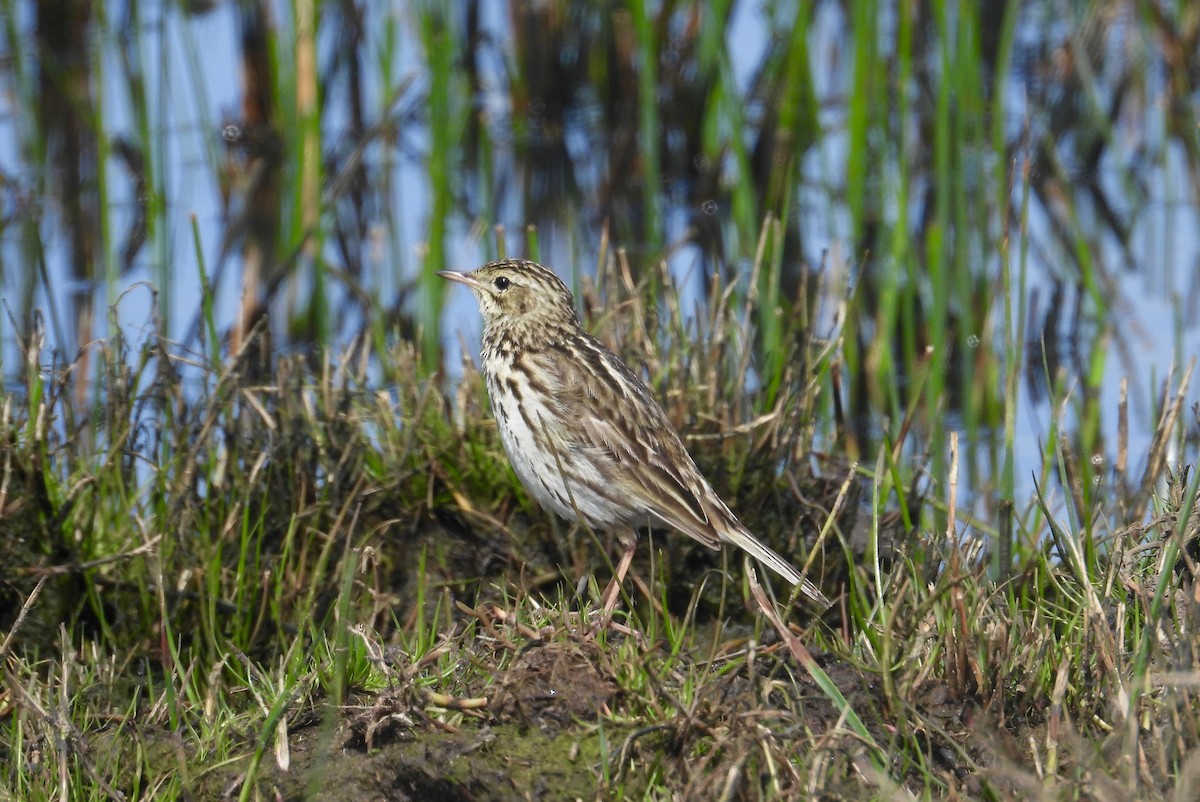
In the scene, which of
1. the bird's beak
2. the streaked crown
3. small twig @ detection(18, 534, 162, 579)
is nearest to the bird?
the streaked crown

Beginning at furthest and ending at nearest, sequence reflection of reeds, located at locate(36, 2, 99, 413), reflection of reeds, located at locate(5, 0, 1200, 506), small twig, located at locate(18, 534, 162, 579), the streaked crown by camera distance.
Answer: reflection of reeds, located at locate(36, 2, 99, 413) → reflection of reeds, located at locate(5, 0, 1200, 506) → the streaked crown → small twig, located at locate(18, 534, 162, 579)

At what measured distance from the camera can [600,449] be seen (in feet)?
18.4

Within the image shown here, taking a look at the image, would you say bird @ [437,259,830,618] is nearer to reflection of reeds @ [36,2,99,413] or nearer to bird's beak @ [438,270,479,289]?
bird's beak @ [438,270,479,289]

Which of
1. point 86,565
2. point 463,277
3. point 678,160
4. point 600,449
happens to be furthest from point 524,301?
point 678,160

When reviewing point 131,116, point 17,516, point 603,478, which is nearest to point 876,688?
point 603,478

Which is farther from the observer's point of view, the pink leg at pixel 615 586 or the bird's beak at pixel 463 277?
the bird's beak at pixel 463 277

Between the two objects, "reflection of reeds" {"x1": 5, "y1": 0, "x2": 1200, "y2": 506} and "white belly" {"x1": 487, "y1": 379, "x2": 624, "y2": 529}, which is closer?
"white belly" {"x1": 487, "y1": 379, "x2": 624, "y2": 529}

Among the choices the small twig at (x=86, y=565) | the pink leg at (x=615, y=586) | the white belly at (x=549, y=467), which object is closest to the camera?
the pink leg at (x=615, y=586)

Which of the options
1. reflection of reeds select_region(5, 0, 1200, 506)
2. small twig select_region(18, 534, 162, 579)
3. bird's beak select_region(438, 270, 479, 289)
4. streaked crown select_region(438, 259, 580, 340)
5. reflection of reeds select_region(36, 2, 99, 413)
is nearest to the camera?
small twig select_region(18, 534, 162, 579)

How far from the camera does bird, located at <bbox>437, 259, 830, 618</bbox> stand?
17.9 ft

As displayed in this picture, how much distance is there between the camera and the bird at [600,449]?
5449 millimetres

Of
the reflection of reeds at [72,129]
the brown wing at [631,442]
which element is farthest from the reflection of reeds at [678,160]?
the brown wing at [631,442]

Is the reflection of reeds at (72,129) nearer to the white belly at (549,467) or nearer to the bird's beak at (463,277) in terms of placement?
the bird's beak at (463,277)

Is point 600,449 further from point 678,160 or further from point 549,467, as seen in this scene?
point 678,160
